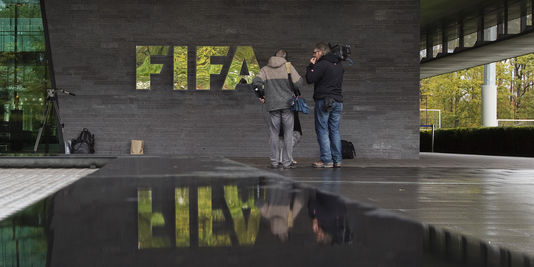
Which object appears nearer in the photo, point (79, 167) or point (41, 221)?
point (41, 221)

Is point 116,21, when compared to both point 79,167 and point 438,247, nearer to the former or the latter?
point 79,167

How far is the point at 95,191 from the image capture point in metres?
3.58

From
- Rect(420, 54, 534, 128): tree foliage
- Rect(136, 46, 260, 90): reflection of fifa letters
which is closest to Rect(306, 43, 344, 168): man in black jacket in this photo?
Rect(136, 46, 260, 90): reflection of fifa letters

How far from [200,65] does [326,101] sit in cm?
580

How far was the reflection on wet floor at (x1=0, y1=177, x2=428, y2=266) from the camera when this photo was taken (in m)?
1.62

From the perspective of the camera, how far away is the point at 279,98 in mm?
7504

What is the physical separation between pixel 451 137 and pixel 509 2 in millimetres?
9010

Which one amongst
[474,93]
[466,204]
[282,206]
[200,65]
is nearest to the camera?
[282,206]

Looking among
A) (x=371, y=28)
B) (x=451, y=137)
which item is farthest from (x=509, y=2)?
(x=451, y=137)

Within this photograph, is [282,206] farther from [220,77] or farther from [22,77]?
[22,77]

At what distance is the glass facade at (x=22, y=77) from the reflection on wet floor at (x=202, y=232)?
34.6ft

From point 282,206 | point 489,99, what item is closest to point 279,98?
point 282,206

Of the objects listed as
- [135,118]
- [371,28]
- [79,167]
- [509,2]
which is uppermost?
[509,2]

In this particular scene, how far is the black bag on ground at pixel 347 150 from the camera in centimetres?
1193
